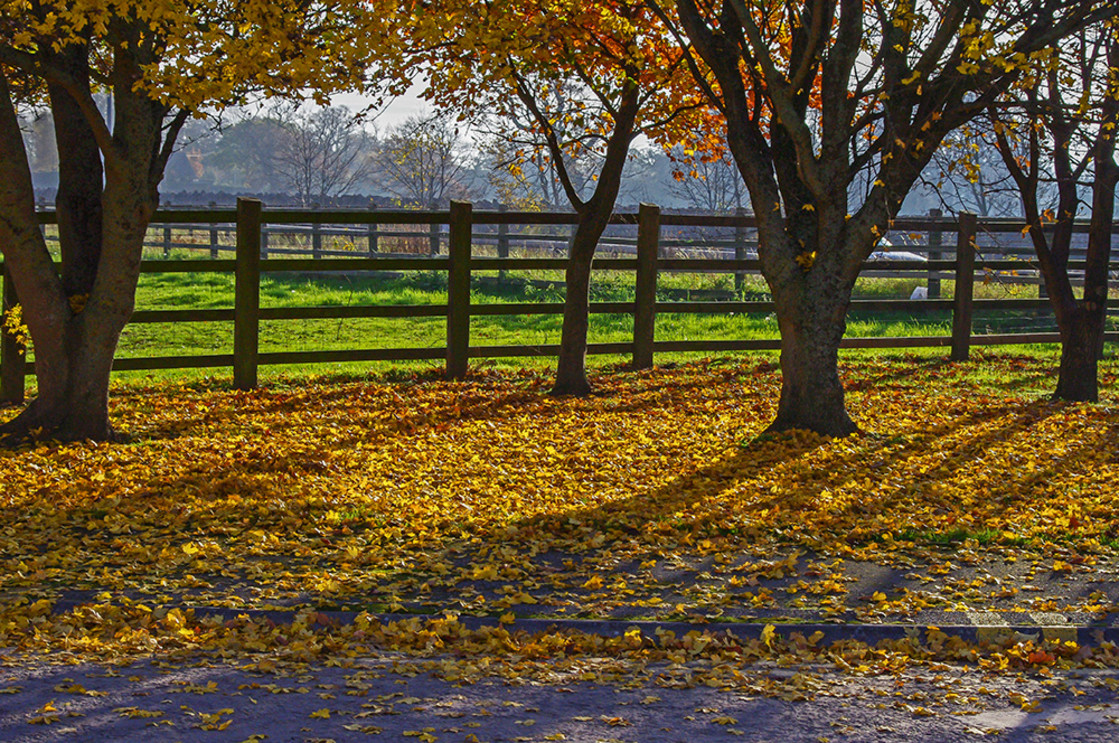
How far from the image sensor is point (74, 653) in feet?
15.3

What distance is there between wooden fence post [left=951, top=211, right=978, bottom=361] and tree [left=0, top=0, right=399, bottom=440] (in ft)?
28.5

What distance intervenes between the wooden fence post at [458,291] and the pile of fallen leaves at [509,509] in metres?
1.30

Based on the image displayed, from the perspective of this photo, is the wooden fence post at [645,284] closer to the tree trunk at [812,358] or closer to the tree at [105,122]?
the tree trunk at [812,358]

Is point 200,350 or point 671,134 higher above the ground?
point 671,134

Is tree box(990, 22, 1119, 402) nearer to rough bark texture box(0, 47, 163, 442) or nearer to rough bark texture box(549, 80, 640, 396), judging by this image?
rough bark texture box(549, 80, 640, 396)

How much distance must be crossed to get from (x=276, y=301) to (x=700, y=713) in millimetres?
15884

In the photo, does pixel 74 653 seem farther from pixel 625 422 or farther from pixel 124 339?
pixel 124 339

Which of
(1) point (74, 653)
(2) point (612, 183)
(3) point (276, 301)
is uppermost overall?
(2) point (612, 183)

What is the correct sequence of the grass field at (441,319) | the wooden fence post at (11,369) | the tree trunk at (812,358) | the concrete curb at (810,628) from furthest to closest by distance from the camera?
the grass field at (441,319) < the wooden fence post at (11,369) < the tree trunk at (812,358) < the concrete curb at (810,628)

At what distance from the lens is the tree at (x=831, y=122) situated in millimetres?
8602

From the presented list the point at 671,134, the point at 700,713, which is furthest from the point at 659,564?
the point at 671,134

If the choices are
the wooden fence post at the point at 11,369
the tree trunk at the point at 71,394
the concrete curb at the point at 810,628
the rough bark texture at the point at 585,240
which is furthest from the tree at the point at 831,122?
the wooden fence post at the point at 11,369

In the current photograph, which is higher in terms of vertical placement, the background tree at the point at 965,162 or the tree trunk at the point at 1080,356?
the background tree at the point at 965,162

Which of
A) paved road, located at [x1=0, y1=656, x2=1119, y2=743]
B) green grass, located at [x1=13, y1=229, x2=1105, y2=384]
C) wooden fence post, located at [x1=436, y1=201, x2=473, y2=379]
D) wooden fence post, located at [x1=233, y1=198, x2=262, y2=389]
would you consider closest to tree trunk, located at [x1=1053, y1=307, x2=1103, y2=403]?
green grass, located at [x1=13, y1=229, x2=1105, y2=384]
